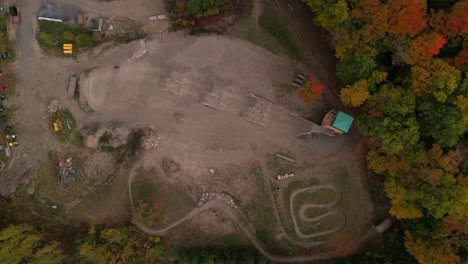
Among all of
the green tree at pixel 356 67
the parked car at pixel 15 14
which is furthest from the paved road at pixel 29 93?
the green tree at pixel 356 67

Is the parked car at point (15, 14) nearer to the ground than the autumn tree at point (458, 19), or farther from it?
nearer to the ground

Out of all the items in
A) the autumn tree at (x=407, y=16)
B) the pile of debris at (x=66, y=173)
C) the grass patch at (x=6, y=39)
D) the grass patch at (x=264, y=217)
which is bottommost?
the pile of debris at (x=66, y=173)

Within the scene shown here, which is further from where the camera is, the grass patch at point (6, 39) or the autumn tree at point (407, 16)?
the grass patch at point (6, 39)

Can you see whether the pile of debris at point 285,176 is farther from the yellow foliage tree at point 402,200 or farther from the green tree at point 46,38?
the green tree at point 46,38

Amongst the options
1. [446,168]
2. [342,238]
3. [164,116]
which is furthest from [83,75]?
[446,168]

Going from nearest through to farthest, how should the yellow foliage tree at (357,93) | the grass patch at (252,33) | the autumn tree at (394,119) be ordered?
the autumn tree at (394,119)
the yellow foliage tree at (357,93)
the grass patch at (252,33)

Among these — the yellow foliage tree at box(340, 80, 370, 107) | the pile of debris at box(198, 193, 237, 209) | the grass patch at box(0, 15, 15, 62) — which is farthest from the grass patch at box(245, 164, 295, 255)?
the grass patch at box(0, 15, 15, 62)

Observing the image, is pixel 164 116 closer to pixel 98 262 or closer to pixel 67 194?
pixel 67 194
